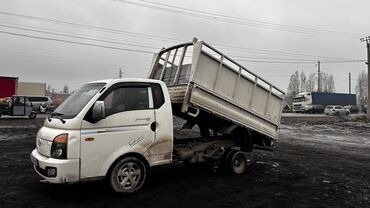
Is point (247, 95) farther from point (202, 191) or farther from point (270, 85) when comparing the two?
point (202, 191)

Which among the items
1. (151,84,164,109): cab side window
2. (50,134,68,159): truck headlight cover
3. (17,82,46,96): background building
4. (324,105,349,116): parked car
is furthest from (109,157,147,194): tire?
(17,82,46,96): background building

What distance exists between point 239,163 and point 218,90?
2010mm

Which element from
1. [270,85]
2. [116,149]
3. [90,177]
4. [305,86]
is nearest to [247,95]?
[270,85]

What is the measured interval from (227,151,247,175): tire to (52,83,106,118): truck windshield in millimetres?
3630

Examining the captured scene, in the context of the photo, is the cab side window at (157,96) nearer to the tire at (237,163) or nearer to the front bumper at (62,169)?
the front bumper at (62,169)

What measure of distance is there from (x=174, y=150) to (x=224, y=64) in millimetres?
2249

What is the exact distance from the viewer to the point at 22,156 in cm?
1004

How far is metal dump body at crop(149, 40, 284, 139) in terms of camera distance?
7.03m

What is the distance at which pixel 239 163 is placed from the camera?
821 centimetres

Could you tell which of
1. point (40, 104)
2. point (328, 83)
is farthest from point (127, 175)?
point (328, 83)

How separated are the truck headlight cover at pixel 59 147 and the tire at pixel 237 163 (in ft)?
13.1

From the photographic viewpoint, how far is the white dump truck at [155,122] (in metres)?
5.46

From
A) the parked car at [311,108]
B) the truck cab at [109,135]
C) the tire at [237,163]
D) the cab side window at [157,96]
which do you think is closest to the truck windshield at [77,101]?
the truck cab at [109,135]

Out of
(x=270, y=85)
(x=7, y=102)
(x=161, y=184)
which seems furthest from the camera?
(x=7, y=102)
